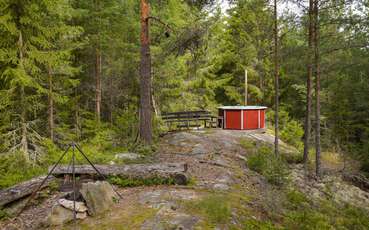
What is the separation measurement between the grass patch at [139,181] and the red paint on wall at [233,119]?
28.6 feet

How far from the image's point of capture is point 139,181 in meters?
6.08

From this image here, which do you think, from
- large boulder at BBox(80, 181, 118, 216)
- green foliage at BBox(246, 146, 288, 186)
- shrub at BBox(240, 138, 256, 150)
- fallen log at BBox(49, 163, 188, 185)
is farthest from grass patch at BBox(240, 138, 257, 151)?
large boulder at BBox(80, 181, 118, 216)

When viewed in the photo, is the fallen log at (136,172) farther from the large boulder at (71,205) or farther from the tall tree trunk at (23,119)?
the tall tree trunk at (23,119)

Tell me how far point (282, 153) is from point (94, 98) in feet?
29.3

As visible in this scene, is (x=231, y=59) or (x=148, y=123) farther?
(x=231, y=59)

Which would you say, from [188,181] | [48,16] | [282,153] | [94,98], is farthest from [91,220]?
[94,98]

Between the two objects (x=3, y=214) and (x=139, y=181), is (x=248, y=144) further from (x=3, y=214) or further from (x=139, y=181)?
Result: (x=3, y=214)

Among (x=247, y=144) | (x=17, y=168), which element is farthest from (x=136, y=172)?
(x=247, y=144)

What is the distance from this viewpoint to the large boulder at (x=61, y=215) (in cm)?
428

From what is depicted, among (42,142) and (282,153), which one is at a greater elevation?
(42,142)

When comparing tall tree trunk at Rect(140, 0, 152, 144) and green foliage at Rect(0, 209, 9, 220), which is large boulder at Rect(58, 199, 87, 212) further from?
tall tree trunk at Rect(140, 0, 152, 144)

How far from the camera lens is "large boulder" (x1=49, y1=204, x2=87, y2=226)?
14.0 ft

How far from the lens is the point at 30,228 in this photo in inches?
169

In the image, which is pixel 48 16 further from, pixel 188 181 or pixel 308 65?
pixel 308 65
